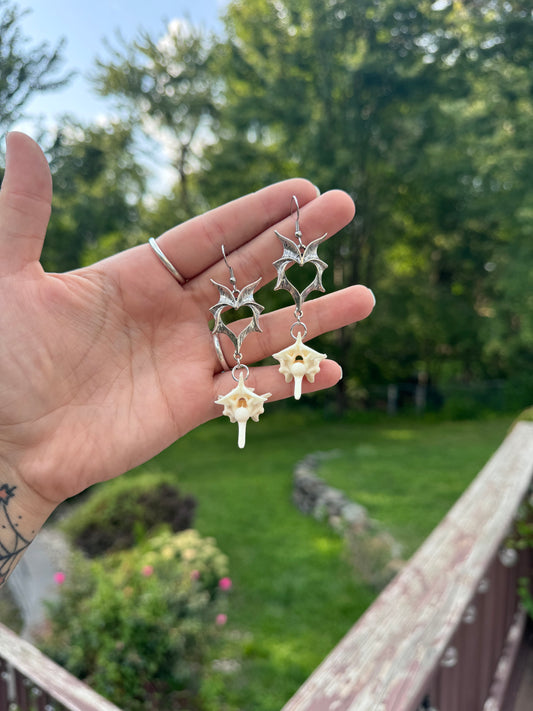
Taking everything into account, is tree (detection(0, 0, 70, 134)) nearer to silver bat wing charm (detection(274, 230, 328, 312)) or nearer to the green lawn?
silver bat wing charm (detection(274, 230, 328, 312))

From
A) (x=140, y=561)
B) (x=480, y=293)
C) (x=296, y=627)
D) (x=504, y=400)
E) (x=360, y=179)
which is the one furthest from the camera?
(x=480, y=293)

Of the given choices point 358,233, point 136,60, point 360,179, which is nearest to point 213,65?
point 136,60

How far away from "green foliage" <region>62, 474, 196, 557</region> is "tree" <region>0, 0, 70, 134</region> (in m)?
3.20

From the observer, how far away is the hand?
1.05 meters

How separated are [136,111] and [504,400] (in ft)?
29.5

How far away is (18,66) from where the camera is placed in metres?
2.16

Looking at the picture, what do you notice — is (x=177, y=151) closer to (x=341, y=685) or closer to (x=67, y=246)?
(x=67, y=246)

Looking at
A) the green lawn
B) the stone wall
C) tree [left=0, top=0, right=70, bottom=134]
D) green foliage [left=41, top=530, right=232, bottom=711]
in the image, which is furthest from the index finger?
the stone wall

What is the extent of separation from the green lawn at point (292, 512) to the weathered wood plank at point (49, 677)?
1.71 metres

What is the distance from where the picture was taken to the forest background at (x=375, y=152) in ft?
24.4

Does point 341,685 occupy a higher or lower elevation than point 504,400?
higher

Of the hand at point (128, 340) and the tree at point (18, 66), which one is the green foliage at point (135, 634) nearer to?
the hand at point (128, 340)

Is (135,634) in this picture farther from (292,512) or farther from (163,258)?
(292,512)

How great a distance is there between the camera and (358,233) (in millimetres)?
10617
